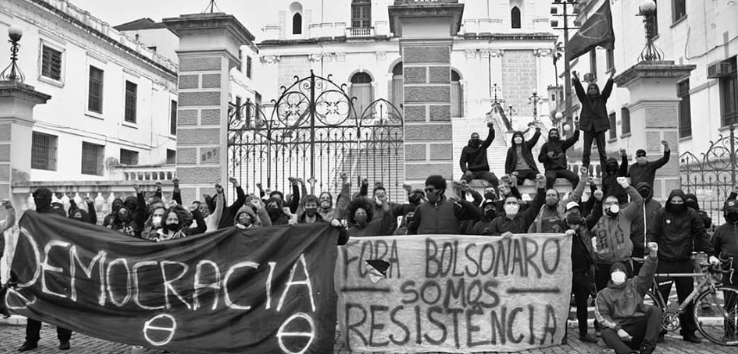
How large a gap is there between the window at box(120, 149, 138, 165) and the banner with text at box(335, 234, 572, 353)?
23.1m

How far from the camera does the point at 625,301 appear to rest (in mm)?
5613

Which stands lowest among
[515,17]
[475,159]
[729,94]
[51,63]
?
[475,159]

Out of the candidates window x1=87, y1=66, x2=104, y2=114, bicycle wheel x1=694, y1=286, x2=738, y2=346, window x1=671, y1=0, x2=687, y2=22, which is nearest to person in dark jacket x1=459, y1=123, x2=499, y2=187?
bicycle wheel x1=694, y1=286, x2=738, y2=346

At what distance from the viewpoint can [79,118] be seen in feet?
77.0

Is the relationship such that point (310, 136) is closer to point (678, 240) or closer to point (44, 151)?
point (678, 240)

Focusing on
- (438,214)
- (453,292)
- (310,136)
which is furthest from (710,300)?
(310,136)

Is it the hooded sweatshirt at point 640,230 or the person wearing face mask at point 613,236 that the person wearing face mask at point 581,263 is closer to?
the person wearing face mask at point 613,236

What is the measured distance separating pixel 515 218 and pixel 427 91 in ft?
11.1

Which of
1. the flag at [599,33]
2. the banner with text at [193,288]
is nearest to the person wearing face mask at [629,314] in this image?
the banner with text at [193,288]

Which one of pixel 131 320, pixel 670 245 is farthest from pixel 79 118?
pixel 670 245

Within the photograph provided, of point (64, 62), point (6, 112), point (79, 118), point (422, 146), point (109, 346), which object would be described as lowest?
point (109, 346)

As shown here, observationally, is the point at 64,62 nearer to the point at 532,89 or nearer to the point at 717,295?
the point at 717,295

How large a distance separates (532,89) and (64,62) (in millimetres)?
27671

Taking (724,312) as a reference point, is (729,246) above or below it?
above
